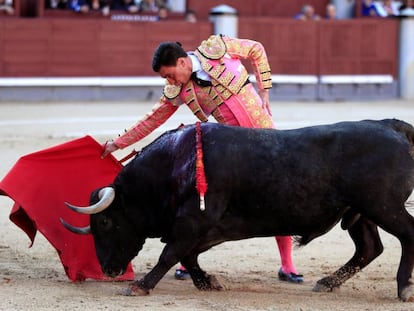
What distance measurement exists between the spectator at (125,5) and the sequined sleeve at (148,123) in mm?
9232

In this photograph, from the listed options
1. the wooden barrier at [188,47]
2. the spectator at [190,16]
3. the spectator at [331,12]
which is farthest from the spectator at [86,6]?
the spectator at [331,12]

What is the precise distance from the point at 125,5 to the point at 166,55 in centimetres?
977

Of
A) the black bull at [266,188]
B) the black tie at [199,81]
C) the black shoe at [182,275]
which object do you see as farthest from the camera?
the black shoe at [182,275]

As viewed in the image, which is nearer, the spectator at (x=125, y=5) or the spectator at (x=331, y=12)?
the spectator at (x=125, y=5)

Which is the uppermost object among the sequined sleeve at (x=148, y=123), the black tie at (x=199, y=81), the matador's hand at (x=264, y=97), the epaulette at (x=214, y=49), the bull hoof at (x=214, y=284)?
the epaulette at (x=214, y=49)

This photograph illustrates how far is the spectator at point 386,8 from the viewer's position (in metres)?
15.8

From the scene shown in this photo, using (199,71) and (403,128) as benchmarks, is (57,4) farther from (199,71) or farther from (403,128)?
(403,128)

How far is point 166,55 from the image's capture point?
4.70 metres

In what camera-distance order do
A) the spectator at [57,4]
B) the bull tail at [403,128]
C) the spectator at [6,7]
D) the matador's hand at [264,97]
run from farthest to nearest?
the spectator at [57,4] < the spectator at [6,7] < the matador's hand at [264,97] < the bull tail at [403,128]

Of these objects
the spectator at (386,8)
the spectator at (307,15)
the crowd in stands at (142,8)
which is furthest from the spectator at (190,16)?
the spectator at (386,8)

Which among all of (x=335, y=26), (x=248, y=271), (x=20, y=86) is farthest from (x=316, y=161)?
(x=335, y=26)

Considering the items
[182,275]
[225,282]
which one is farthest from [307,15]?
[225,282]

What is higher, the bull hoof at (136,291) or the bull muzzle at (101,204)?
the bull muzzle at (101,204)

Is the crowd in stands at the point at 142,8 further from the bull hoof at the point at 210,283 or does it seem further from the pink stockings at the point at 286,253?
the bull hoof at the point at 210,283
